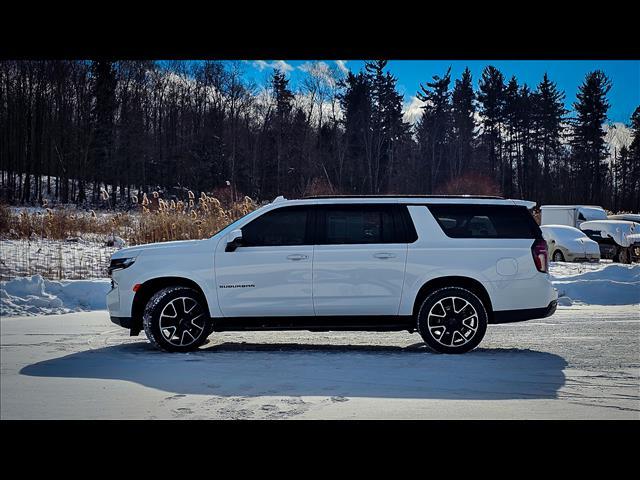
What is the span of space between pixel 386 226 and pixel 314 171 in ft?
22.7

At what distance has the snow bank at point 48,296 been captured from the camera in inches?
390

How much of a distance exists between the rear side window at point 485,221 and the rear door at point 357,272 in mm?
659

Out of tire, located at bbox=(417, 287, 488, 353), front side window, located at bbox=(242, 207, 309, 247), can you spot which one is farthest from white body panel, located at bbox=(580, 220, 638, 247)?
front side window, located at bbox=(242, 207, 309, 247)

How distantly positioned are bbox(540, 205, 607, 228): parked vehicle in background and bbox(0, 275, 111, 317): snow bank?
16.6 meters

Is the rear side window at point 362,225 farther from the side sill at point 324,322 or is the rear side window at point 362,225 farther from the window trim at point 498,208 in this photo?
the side sill at point 324,322

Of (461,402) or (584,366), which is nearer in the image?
(461,402)

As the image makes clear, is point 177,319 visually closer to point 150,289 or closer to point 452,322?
point 150,289

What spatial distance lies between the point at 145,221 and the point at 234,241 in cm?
738

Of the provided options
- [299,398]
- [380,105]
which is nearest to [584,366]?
[299,398]

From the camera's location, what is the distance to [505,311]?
7.72 meters

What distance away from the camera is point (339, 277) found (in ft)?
25.1

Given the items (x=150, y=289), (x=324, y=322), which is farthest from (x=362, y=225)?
A: (x=150, y=289)

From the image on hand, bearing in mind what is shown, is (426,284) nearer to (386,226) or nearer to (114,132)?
(386,226)
